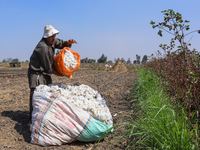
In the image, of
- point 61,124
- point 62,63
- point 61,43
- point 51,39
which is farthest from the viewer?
point 61,43

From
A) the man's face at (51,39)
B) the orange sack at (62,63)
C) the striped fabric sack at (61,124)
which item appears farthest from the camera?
the man's face at (51,39)

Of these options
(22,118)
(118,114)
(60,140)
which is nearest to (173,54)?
(118,114)

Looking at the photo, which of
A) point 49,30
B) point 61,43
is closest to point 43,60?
point 49,30

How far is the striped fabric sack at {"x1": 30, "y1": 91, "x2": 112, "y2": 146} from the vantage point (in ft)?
7.99

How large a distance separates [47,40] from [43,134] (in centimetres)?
147

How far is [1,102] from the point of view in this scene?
4629mm

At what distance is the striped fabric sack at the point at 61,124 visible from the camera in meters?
2.44

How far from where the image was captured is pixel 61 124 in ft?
7.99

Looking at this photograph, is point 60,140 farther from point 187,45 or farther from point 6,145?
point 187,45

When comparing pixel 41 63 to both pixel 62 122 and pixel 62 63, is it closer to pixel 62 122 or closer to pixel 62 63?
pixel 62 63

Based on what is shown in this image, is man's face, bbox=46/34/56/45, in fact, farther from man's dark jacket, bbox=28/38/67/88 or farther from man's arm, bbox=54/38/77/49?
man's arm, bbox=54/38/77/49

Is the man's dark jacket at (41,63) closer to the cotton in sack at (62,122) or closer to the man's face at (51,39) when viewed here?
the man's face at (51,39)

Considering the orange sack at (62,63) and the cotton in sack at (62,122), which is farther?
the orange sack at (62,63)

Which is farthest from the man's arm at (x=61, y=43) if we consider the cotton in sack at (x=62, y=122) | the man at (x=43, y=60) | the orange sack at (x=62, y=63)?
the cotton in sack at (x=62, y=122)
